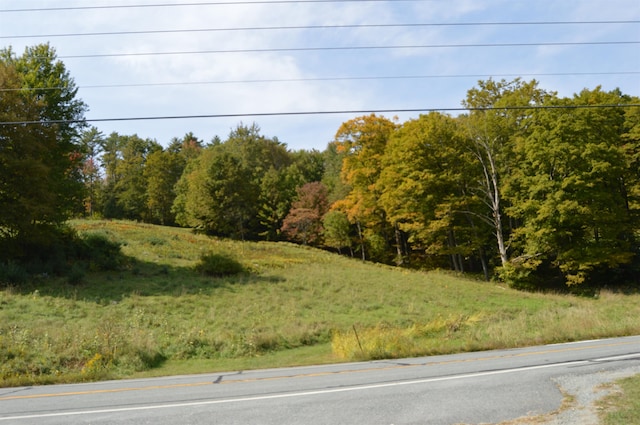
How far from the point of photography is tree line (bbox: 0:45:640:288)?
2706cm

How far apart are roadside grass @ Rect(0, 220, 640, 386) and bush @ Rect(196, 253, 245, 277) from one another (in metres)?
0.73

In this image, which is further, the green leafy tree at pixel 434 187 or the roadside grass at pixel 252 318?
the green leafy tree at pixel 434 187

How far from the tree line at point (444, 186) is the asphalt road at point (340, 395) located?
655 inches

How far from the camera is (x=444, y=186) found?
4109 cm

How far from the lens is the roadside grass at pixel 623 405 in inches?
219

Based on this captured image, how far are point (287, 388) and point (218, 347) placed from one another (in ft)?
28.6

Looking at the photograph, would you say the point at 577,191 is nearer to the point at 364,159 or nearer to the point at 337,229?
the point at 364,159

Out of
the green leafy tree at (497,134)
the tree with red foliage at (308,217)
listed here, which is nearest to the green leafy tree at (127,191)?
the tree with red foliage at (308,217)

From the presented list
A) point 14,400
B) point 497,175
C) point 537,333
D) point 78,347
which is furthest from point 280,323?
point 497,175

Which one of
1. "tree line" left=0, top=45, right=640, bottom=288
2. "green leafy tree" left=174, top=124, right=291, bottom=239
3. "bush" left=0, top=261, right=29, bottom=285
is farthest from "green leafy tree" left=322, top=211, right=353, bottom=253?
"bush" left=0, top=261, right=29, bottom=285

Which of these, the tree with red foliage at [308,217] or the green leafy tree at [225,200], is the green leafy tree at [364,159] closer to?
the tree with red foliage at [308,217]

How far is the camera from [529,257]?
3550cm

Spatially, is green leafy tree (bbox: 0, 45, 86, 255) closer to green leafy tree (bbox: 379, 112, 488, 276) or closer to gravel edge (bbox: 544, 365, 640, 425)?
gravel edge (bbox: 544, 365, 640, 425)

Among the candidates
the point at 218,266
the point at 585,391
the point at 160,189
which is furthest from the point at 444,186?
the point at 160,189
